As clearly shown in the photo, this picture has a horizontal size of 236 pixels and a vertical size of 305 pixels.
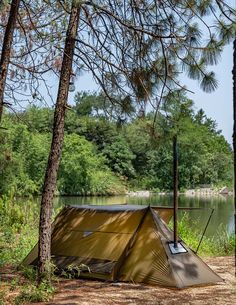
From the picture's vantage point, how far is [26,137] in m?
27.5

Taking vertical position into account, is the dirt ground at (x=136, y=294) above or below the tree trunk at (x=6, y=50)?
below

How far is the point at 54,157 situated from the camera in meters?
5.15

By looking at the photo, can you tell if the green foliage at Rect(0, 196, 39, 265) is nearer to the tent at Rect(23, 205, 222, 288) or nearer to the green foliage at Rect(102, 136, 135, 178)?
the tent at Rect(23, 205, 222, 288)

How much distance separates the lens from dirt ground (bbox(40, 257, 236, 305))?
465 cm

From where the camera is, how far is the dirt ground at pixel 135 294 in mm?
4645

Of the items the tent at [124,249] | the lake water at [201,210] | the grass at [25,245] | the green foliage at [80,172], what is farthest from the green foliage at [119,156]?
the tent at [124,249]

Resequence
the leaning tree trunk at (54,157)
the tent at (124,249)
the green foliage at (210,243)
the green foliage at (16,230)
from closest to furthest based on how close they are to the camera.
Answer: the leaning tree trunk at (54,157) → the tent at (124,249) → the green foliage at (16,230) → the green foliage at (210,243)

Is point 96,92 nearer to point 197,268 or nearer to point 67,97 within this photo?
point 67,97

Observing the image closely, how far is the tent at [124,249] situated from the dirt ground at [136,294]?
175mm

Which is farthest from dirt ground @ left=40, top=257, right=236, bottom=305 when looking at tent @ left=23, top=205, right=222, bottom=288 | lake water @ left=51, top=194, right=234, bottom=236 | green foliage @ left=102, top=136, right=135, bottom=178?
green foliage @ left=102, top=136, right=135, bottom=178

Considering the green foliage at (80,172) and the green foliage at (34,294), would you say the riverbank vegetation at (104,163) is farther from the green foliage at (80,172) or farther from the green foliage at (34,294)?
the green foliage at (34,294)

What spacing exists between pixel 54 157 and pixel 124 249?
4.94 feet

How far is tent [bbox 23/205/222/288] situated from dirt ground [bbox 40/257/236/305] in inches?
6.9

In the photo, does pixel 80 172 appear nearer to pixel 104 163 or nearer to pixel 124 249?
pixel 104 163
